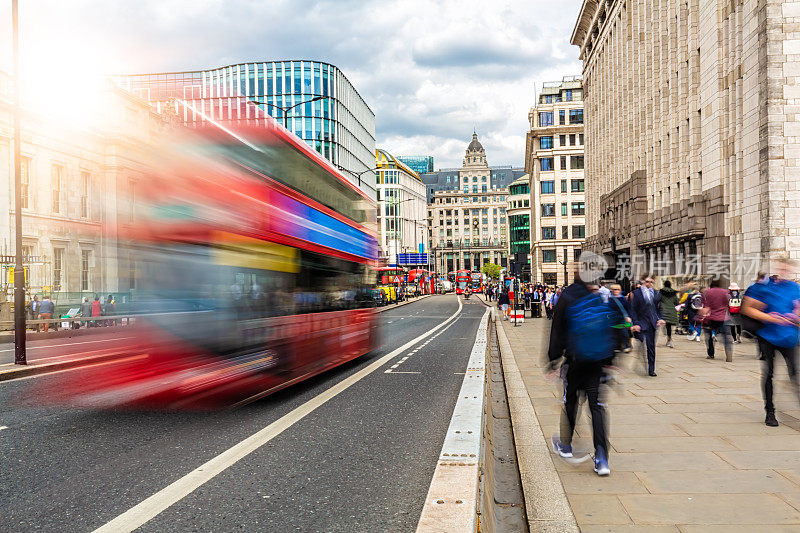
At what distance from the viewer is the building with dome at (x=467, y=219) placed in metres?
176

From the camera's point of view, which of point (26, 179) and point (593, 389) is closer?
point (593, 389)

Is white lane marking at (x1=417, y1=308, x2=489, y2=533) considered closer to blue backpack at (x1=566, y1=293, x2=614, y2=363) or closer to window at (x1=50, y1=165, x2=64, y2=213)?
blue backpack at (x1=566, y1=293, x2=614, y2=363)

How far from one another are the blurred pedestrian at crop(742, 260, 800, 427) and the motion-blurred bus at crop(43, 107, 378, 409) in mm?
5867

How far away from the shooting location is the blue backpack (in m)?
5.72

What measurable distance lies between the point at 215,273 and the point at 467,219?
177 metres

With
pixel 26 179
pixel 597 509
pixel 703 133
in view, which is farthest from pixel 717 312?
pixel 26 179

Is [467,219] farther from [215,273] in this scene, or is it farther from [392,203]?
[215,273]

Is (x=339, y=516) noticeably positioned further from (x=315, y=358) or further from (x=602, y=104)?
(x=602, y=104)

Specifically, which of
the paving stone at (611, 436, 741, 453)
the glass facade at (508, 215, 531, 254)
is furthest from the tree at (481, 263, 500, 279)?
the paving stone at (611, 436, 741, 453)

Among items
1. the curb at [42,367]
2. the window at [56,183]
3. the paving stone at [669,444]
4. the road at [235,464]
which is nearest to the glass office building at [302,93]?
the window at [56,183]

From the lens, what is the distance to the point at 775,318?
7.52 m

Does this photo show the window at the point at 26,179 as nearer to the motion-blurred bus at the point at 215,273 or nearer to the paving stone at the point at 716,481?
the motion-blurred bus at the point at 215,273

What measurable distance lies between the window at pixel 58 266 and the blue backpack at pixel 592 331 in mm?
36000

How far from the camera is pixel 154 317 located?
8.19 metres
